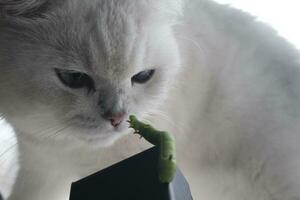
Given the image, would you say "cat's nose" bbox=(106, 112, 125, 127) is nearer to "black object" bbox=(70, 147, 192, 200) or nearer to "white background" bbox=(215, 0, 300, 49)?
"black object" bbox=(70, 147, 192, 200)

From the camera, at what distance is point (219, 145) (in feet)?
3.14

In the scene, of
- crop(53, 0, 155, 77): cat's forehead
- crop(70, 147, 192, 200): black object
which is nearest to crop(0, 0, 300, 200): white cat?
crop(53, 0, 155, 77): cat's forehead

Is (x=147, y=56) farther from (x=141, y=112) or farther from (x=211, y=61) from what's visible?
(x=211, y=61)

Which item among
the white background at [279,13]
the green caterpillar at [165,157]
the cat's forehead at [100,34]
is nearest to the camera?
the green caterpillar at [165,157]

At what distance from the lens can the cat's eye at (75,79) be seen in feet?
2.20

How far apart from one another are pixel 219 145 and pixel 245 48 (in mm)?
233

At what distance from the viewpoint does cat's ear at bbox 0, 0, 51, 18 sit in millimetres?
642

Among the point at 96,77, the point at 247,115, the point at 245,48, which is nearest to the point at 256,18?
the point at 245,48

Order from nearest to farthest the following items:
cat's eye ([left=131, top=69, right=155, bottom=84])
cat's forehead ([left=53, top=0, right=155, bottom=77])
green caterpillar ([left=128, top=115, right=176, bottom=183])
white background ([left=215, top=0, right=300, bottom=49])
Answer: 1. green caterpillar ([left=128, top=115, right=176, bottom=183])
2. cat's forehead ([left=53, top=0, right=155, bottom=77])
3. cat's eye ([left=131, top=69, right=155, bottom=84])
4. white background ([left=215, top=0, right=300, bottom=49])

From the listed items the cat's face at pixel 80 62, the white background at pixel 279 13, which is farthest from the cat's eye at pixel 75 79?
the white background at pixel 279 13

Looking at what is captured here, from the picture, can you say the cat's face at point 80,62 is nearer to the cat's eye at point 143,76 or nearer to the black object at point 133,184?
the cat's eye at point 143,76

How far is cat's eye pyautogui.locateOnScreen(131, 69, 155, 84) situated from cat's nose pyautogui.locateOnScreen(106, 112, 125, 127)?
0.22 ft

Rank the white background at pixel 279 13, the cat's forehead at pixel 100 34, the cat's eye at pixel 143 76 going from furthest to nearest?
the white background at pixel 279 13
the cat's eye at pixel 143 76
the cat's forehead at pixel 100 34

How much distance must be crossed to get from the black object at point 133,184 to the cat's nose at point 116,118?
225mm
